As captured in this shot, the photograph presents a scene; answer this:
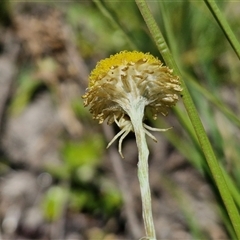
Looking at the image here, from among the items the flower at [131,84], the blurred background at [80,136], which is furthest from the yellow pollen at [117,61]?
the blurred background at [80,136]

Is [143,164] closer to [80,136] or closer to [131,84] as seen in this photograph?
[131,84]

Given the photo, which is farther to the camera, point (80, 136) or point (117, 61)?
point (80, 136)

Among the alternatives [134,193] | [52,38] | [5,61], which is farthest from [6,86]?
[134,193]

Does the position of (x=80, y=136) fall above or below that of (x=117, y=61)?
above

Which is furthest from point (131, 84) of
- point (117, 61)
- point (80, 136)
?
point (80, 136)

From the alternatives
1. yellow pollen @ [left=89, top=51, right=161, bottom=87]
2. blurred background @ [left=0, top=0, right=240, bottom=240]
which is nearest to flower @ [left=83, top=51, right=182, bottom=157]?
yellow pollen @ [left=89, top=51, right=161, bottom=87]

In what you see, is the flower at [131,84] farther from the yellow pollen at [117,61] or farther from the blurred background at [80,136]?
the blurred background at [80,136]

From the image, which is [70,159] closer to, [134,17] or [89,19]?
[134,17]

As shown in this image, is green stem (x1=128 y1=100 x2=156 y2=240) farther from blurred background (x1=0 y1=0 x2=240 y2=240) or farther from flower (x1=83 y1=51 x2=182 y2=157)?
blurred background (x1=0 y1=0 x2=240 y2=240)
